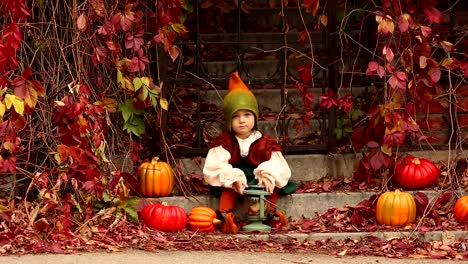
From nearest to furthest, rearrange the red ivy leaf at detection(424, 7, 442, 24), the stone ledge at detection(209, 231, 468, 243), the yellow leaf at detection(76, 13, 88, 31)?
the stone ledge at detection(209, 231, 468, 243) → the yellow leaf at detection(76, 13, 88, 31) → the red ivy leaf at detection(424, 7, 442, 24)

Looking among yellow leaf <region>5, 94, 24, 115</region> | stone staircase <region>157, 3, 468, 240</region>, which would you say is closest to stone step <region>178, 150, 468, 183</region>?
stone staircase <region>157, 3, 468, 240</region>

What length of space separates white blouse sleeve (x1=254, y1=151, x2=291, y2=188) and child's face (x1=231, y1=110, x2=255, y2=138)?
0.25 m

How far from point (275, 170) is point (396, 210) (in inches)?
32.7

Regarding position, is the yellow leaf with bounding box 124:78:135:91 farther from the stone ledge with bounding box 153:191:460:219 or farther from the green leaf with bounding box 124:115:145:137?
the stone ledge with bounding box 153:191:460:219

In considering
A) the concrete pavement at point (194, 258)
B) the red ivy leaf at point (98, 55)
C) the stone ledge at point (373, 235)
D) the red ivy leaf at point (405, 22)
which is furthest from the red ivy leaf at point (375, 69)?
the red ivy leaf at point (98, 55)

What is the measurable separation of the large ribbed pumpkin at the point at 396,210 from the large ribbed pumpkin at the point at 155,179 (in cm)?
143

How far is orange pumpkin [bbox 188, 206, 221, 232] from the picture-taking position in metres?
7.61

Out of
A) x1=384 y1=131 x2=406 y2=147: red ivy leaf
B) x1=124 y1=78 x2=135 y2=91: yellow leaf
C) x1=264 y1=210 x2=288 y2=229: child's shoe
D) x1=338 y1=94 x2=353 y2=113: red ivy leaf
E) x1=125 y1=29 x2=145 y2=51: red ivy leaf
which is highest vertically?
x1=125 y1=29 x2=145 y2=51: red ivy leaf

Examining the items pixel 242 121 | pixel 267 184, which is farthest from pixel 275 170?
pixel 242 121

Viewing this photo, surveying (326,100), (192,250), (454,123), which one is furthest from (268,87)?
(192,250)

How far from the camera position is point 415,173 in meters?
7.89

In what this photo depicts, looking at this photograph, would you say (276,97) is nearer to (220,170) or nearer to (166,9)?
(220,170)

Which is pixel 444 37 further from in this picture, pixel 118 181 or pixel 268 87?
pixel 118 181

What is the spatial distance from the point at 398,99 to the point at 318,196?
2.78 feet
